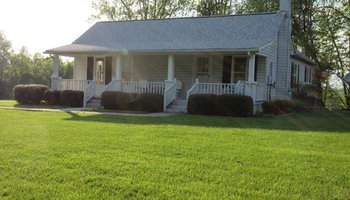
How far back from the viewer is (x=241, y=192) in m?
4.54

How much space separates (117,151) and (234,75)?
46.3ft

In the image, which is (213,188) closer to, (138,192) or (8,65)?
(138,192)

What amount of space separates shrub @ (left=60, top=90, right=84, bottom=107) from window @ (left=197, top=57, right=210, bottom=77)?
639cm

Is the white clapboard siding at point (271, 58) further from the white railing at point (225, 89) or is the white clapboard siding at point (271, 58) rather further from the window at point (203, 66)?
the window at point (203, 66)

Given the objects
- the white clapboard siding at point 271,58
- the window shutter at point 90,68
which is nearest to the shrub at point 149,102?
the white clapboard siding at point 271,58

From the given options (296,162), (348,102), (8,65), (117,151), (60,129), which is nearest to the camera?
(296,162)

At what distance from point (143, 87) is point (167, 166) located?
1426 cm

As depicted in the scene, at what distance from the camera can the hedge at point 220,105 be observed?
16312mm

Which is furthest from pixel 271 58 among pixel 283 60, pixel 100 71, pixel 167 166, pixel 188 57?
pixel 167 166

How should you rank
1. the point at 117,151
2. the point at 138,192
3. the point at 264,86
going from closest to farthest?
1. the point at 138,192
2. the point at 117,151
3. the point at 264,86

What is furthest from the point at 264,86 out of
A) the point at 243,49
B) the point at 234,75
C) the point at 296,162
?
the point at 296,162

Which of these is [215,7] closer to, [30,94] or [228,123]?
[30,94]

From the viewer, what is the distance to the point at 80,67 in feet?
79.7

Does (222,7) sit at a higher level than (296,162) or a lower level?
higher
